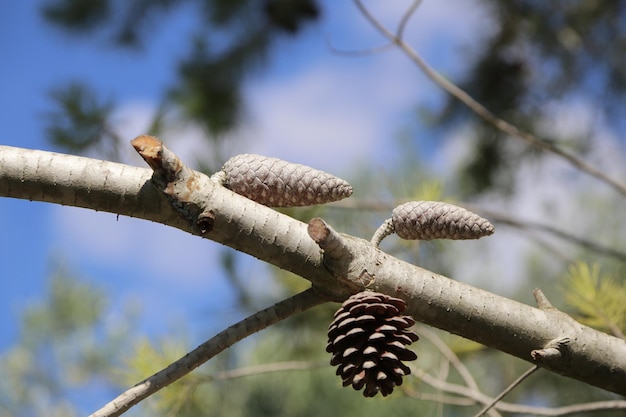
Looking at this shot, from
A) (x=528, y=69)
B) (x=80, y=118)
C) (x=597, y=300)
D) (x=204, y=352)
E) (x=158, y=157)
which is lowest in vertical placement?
(x=204, y=352)

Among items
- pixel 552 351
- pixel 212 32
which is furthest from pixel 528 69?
pixel 552 351

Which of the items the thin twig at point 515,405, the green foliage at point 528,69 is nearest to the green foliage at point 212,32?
the green foliage at point 528,69

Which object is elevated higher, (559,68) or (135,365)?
(559,68)

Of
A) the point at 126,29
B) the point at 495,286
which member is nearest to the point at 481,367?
the point at 495,286

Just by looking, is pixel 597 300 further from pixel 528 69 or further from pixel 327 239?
pixel 528 69

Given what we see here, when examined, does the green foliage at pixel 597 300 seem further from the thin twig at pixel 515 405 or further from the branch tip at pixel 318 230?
the branch tip at pixel 318 230

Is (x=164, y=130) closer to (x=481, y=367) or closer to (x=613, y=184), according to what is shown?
(x=613, y=184)
